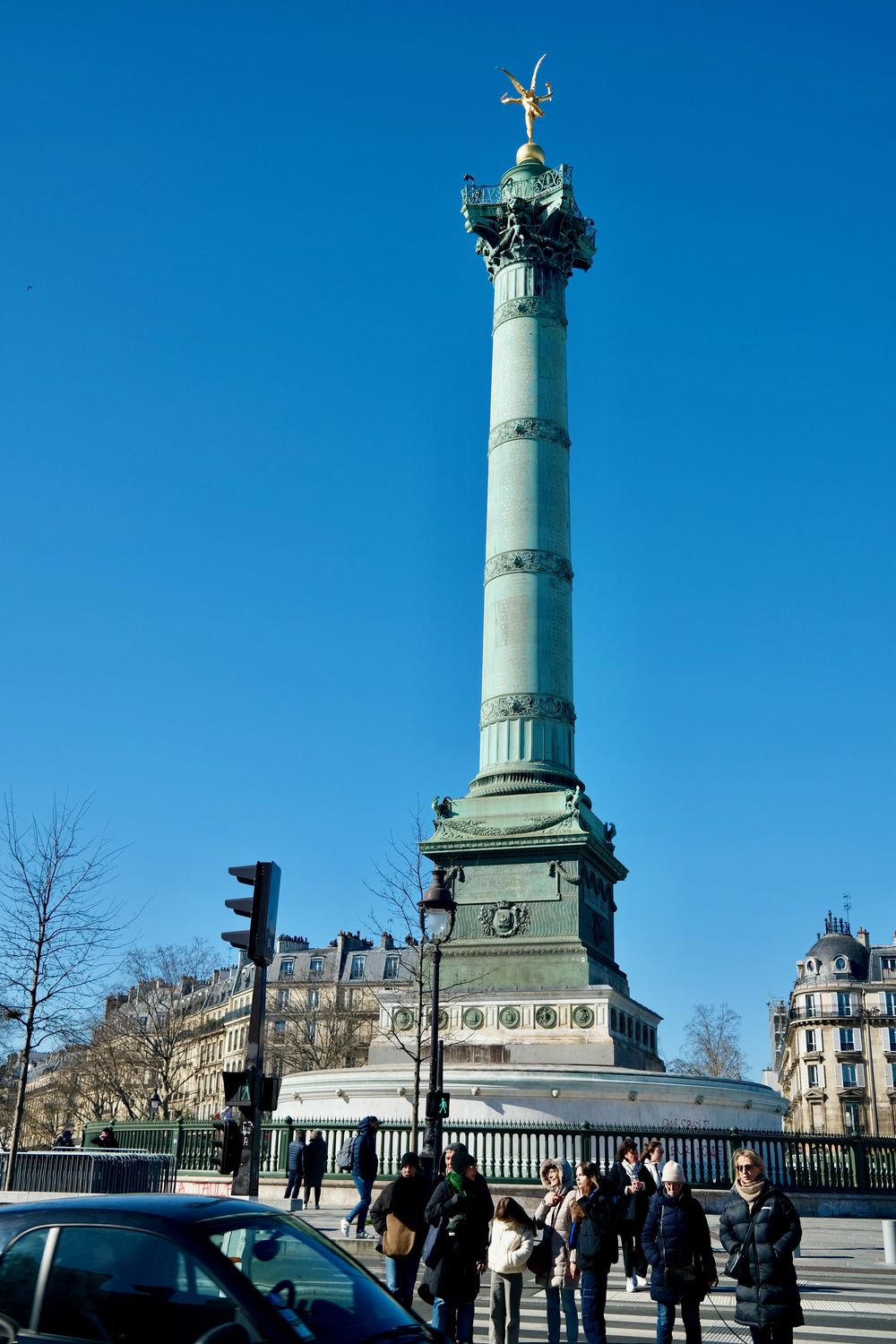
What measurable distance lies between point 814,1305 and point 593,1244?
4.01 meters

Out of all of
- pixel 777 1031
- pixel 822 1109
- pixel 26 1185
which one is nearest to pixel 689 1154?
pixel 26 1185

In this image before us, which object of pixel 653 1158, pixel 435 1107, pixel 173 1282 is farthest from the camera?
pixel 435 1107

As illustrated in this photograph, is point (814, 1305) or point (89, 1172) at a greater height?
point (89, 1172)

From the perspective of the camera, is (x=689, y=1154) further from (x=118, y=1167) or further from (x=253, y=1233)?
(x=253, y=1233)

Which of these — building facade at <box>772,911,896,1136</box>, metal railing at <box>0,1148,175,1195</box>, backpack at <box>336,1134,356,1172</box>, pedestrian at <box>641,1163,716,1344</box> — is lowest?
pedestrian at <box>641,1163,716,1344</box>

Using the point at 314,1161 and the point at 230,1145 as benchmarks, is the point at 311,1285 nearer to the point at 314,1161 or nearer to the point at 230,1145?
the point at 230,1145

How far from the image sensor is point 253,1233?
592 cm

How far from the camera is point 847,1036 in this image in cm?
Result: 8025

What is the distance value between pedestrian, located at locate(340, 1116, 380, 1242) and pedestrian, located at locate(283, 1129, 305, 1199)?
1866mm

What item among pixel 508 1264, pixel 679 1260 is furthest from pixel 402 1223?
pixel 679 1260

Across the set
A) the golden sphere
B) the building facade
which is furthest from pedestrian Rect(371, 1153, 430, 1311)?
the building facade

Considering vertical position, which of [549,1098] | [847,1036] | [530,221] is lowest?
[549,1098]

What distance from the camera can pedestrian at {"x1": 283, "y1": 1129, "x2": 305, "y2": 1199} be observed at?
21.6 metres

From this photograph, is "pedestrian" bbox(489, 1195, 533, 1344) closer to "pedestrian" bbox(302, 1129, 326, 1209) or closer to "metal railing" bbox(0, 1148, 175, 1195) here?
"pedestrian" bbox(302, 1129, 326, 1209)
